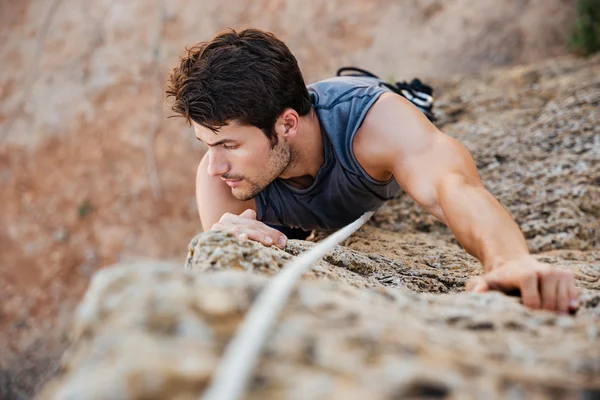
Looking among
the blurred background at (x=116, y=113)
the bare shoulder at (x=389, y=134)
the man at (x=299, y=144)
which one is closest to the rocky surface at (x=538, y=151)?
the man at (x=299, y=144)

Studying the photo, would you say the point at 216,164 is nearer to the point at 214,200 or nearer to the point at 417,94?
the point at 214,200

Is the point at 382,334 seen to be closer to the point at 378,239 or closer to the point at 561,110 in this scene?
the point at 378,239

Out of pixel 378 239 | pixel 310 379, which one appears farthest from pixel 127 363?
pixel 378 239

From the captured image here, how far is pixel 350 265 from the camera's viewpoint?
1394 millimetres

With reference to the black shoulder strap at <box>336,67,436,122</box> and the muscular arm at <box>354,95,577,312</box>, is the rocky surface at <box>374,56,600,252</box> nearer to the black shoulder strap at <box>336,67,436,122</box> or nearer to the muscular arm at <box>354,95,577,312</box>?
the black shoulder strap at <box>336,67,436,122</box>

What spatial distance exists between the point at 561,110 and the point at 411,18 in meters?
2.51

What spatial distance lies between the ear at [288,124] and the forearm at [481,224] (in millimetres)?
553

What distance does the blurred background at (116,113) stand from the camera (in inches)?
180

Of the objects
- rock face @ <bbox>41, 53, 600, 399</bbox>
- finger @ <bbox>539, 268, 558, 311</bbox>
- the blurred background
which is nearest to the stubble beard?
rock face @ <bbox>41, 53, 600, 399</bbox>

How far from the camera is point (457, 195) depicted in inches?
55.8

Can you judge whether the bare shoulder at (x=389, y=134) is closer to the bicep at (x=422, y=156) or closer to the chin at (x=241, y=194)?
the bicep at (x=422, y=156)

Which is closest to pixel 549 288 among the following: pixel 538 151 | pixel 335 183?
pixel 335 183

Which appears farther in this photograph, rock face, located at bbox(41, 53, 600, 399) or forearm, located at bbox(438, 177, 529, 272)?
forearm, located at bbox(438, 177, 529, 272)

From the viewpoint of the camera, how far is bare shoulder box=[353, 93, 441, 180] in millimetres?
1672
